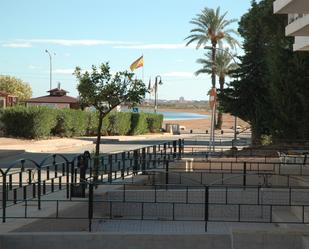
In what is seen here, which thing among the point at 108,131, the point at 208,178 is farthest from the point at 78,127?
the point at 208,178

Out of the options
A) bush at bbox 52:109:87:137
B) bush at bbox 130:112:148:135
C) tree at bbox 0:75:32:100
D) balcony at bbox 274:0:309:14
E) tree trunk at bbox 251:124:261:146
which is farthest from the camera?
tree at bbox 0:75:32:100

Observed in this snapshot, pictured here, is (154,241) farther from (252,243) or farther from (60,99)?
(60,99)

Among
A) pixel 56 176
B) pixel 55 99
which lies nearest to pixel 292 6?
pixel 56 176

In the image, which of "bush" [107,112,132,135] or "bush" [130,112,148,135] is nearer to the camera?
"bush" [107,112,132,135]

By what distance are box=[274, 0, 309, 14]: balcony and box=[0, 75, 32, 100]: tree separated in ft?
310

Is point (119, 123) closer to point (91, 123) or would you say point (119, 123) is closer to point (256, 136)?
point (91, 123)

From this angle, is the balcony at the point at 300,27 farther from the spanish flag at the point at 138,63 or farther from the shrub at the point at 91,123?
the spanish flag at the point at 138,63

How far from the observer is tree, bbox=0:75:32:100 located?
346 ft

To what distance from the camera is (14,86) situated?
108 m

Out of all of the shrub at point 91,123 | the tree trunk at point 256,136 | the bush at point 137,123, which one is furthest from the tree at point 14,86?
the tree trunk at point 256,136

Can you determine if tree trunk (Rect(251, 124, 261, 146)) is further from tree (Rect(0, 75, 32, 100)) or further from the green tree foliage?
tree (Rect(0, 75, 32, 100))

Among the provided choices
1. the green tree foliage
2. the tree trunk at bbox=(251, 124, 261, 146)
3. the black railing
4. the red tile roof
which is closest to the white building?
the black railing

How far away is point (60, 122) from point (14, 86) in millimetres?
65996

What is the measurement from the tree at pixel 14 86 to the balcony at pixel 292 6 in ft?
310
